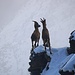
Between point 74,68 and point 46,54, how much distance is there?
9.44 meters

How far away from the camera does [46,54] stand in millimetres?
31109

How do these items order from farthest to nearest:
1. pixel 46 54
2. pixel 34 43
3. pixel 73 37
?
1. pixel 34 43
2. pixel 46 54
3. pixel 73 37

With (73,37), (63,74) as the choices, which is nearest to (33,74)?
(73,37)

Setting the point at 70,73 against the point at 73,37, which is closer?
the point at 70,73

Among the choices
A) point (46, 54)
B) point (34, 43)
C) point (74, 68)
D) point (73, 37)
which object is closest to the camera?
point (74, 68)

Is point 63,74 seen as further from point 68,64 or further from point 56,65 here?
point 56,65

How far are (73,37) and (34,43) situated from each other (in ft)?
28.3

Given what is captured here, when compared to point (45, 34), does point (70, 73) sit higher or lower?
lower

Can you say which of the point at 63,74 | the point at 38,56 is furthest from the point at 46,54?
the point at 63,74

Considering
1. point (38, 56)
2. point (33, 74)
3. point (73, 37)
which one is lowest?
point (33, 74)

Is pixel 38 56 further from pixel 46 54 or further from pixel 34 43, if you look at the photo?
pixel 34 43

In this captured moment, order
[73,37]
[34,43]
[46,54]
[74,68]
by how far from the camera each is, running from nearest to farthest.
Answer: [74,68] → [73,37] → [46,54] → [34,43]

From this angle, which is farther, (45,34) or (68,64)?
(45,34)

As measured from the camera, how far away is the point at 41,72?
31.5 m
